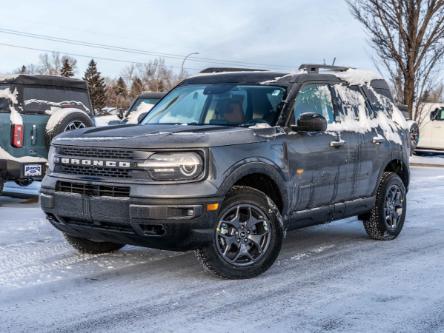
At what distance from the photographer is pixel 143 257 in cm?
636

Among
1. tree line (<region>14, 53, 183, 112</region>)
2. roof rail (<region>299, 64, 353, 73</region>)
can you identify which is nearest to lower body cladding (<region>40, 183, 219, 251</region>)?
roof rail (<region>299, 64, 353, 73</region>)

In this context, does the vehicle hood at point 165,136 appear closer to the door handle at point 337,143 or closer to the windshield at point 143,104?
the door handle at point 337,143

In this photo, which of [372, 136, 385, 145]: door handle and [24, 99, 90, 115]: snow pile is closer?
[372, 136, 385, 145]: door handle

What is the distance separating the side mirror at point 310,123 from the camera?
5.94 metres

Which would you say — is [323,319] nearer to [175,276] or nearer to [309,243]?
[175,276]

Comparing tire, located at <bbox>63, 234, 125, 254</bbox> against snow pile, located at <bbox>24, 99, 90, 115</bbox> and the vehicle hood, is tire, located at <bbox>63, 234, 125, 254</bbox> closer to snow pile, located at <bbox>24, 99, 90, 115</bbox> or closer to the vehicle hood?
the vehicle hood

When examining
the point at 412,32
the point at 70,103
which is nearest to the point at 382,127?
the point at 70,103

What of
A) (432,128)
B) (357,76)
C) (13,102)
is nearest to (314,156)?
(357,76)

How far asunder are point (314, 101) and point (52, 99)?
18.8 feet

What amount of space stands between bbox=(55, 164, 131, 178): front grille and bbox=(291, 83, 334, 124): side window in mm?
1708

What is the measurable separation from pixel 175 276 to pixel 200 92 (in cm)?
194

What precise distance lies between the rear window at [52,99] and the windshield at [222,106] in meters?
4.14

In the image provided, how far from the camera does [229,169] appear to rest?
5.30 metres

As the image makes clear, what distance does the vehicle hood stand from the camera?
16.9 feet
